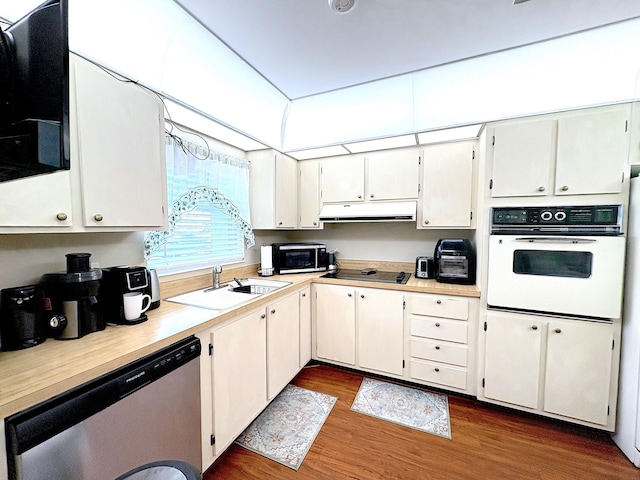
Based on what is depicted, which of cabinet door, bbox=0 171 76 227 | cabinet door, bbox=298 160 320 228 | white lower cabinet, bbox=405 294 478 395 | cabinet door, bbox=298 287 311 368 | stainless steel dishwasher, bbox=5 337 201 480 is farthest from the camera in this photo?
cabinet door, bbox=298 160 320 228

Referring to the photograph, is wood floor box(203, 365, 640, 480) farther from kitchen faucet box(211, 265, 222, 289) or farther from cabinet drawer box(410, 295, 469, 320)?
kitchen faucet box(211, 265, 222, 289)

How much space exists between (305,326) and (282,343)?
417mm

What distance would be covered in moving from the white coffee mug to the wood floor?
1009mm

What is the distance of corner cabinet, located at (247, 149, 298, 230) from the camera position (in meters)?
2.62

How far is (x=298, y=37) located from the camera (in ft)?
5.29

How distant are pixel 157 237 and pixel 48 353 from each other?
2.96 feet

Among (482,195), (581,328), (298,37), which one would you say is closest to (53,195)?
(298,37)

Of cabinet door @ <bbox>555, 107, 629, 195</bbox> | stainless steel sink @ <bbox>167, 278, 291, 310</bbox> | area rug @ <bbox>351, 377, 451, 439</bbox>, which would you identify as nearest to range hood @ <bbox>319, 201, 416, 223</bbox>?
stainless steel sink @ <bbox>167, 278, 291, 310</bbox>

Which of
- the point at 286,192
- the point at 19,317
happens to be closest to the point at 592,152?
the point at 286,192

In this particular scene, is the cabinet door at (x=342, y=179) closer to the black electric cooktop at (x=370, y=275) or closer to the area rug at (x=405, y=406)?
the black electric cooktop at (x=370, y=275)

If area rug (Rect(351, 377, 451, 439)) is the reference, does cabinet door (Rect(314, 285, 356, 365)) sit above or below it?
above

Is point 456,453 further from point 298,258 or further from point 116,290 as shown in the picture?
point 116,290

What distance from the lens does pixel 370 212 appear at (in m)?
2.62

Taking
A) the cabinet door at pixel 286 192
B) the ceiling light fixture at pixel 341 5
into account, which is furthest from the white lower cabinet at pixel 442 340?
the ceiling light fixture at pixel 341 5
